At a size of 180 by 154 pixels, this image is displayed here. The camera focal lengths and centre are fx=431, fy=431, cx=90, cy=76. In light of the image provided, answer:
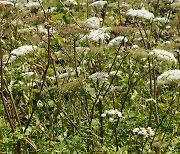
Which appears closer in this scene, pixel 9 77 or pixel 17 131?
pixel 17 131

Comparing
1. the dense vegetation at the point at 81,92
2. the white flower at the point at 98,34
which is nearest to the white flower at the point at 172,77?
the dense vegetation at the point at 81,92

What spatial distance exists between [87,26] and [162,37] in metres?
6.22

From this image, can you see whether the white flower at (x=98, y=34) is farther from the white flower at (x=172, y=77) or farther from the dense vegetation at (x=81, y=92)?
the white flower at (x=172, y=77)

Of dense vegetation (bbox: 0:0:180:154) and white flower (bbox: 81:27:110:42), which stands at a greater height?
white flower (bbox: 81:27:110:42)

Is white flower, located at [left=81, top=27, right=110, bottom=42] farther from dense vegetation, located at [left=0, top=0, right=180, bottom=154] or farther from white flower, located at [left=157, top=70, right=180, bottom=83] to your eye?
white flower, located at [left=157, top=70, right=180, bottom=83]

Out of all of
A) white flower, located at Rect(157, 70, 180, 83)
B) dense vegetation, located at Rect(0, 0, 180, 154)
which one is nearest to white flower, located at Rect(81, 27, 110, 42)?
dense vegetation, located at Rect(0, 0, 180, 154)

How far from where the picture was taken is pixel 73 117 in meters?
4.94

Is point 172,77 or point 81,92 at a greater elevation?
point 172,77

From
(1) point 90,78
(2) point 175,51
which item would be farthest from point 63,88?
(2) point 175,51

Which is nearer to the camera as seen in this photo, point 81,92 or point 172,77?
point 172,77

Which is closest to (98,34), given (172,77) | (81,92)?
(81,92)

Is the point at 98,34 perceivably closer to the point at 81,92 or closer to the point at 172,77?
the point at 81,92

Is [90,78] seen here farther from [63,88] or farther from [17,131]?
[17,131]

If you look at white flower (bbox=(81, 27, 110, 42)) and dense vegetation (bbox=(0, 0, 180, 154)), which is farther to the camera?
white flower (bbox=(81, 27, 110, 42))
